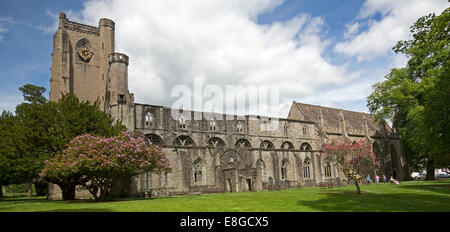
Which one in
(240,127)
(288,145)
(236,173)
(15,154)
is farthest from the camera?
(288,145)

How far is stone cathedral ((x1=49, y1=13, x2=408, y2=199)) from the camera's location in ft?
112

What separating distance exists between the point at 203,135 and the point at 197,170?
18.3 feet

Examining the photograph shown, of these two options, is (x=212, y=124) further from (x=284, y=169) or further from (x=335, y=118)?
(x=335, y=118)

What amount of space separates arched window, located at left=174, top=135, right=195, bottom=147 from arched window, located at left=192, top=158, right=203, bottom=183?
2.81m

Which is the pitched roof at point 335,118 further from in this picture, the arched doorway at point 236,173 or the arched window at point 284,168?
the arched doorway at point 236,173

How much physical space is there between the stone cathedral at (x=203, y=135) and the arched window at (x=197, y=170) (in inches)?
5.0

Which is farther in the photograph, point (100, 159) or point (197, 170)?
point (197, 170)

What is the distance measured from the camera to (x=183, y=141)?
125 ft

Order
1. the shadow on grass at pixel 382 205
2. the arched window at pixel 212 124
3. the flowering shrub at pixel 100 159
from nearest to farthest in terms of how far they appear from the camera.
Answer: the shadow on grass at pixel 382 205, the flowering shrub at pixel 100 159, the arched window at pixel 212 124

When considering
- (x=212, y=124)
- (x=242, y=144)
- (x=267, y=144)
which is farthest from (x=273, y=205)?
(x=267, y=144)

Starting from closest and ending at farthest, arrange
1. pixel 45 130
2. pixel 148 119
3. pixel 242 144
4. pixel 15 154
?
1. pixel 15 154
2. pixel 45 130
3. pixel 148 119
4. pixel 242 144

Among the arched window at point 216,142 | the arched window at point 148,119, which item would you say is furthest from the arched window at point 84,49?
the arched window at point 216,142

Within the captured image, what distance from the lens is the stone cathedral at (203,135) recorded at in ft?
112
